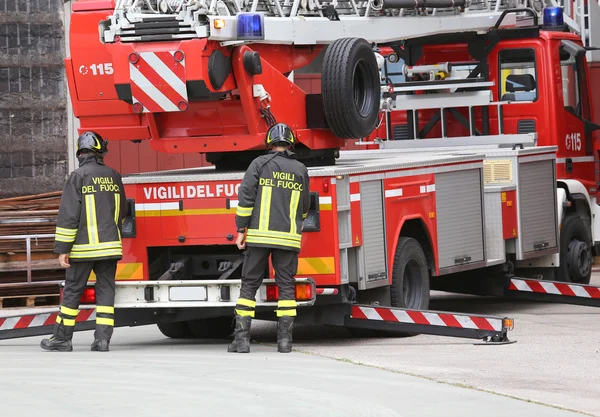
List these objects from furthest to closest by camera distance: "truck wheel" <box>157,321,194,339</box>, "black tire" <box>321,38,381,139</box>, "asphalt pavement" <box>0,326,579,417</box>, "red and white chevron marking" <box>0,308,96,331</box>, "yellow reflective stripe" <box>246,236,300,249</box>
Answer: "truck wheel" <box>157,321,194,339</box> < "red and white chevron marking" <box>0,308,96,331</box> < "black tire" <box>321,38,381,139</box> < "yellow reflective stripe" <box>246,236,300,249</box> < "asphalt pavement" <box>0,326,579,417</box>

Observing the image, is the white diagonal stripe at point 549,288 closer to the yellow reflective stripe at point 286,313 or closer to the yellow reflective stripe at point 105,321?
the yellow reflective stripe at point 286,313

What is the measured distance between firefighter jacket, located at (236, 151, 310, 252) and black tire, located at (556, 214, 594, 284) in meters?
4.71

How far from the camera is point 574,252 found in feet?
49.4

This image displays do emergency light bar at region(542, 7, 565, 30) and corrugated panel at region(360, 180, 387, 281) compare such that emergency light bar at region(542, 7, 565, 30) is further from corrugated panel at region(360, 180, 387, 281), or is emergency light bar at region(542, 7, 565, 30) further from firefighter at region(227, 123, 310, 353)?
firefighter at region(227, 123, 310, 353)

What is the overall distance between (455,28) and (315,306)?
4467 millimetres

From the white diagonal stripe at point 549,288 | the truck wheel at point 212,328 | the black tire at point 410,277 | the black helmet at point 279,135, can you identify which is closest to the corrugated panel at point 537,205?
the white diagonal stripe at point 549,288

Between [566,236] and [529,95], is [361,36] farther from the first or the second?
[566,236]

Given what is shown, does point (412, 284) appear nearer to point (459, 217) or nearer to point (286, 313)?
point (459, 217)

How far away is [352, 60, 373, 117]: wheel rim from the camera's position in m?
12.2

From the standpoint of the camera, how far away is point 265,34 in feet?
38.7

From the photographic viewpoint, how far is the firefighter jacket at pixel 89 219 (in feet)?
36.9

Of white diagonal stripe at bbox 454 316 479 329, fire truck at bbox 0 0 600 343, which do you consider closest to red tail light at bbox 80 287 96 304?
fire truck at bbox 0 0 600 343

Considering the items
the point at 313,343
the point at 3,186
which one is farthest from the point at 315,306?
the point at 3,186

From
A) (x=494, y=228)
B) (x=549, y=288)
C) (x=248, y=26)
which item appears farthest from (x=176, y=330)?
(x=549, y=288)
